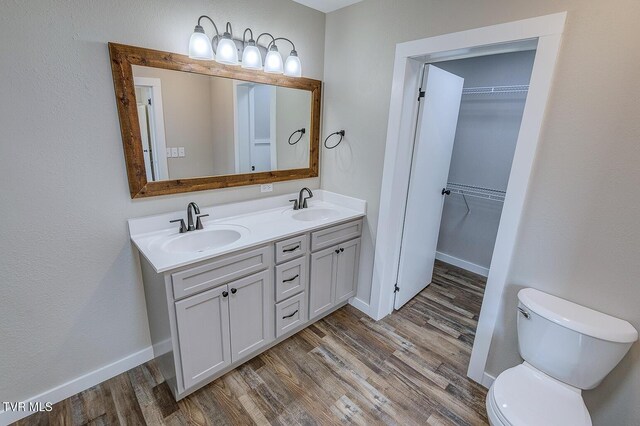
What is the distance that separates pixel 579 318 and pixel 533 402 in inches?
16.9

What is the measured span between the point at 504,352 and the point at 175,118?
2435 millimetres

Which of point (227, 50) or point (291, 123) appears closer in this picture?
point (227, 50)

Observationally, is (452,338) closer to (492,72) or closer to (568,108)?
(568,108)

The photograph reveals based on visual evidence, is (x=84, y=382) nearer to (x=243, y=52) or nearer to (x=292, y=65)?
(x=243, y=52)

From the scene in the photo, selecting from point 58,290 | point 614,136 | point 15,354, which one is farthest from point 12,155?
point 614,136

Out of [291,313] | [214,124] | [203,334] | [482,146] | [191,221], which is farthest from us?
[482,146]

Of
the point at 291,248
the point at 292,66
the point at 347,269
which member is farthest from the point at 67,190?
the point at 347,269

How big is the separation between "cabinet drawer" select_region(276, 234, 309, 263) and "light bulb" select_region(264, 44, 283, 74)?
1149 mm

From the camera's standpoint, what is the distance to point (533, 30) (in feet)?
4.50

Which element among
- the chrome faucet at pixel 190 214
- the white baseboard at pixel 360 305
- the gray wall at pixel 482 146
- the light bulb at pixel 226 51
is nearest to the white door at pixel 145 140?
the chrome faucet at pixel 190 214

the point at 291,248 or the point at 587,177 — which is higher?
the point at 587,177

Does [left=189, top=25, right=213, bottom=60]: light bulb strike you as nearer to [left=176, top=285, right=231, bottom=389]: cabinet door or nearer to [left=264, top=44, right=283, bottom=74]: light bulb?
[left=264, top=44, right=283, bottom=74]: light bulb

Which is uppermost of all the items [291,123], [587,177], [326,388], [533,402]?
[291,123]

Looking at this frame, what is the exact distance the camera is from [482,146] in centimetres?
303
